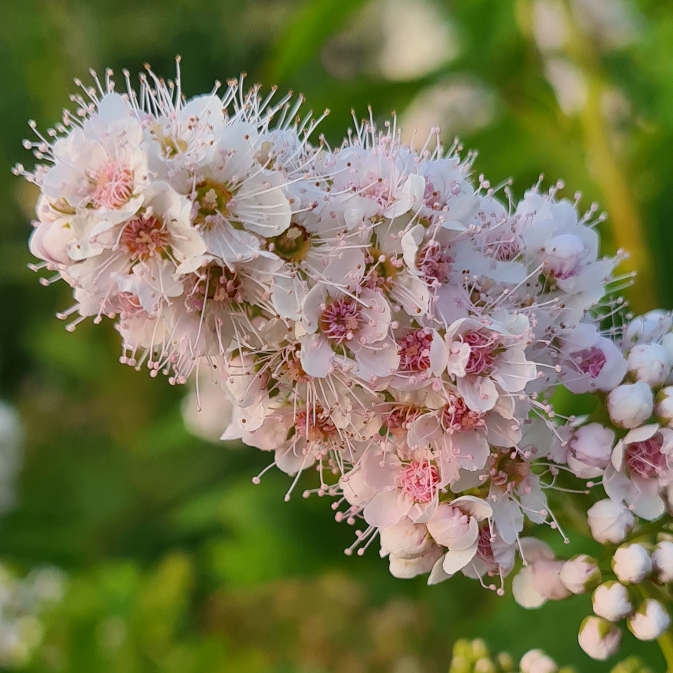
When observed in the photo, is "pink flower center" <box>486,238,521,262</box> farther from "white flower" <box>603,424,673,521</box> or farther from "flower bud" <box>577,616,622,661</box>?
"flower bud" <box>577,616,622,661</box>


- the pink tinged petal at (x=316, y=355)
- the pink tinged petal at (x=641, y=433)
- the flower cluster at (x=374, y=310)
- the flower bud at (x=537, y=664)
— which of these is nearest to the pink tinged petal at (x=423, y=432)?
the flower cluster at (x=374, y=310)

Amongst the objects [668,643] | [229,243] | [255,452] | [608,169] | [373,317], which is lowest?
[668,643]

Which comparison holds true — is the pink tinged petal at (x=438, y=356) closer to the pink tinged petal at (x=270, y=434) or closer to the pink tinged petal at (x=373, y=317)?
the pink tinged petal at (x=373, y=317)

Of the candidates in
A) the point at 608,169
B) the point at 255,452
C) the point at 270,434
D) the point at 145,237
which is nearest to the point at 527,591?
the point at 270,434

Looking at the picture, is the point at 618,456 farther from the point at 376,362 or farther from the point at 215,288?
the point at 215,288

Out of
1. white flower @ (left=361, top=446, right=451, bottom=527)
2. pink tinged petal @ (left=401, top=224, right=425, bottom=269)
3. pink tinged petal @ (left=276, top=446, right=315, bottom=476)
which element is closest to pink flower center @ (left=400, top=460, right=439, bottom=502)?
white flower @ (left=361, top=446, right=451, bottom=527)

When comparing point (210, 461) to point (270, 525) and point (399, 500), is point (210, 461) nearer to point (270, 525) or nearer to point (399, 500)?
point (270, 525)

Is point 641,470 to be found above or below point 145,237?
below
